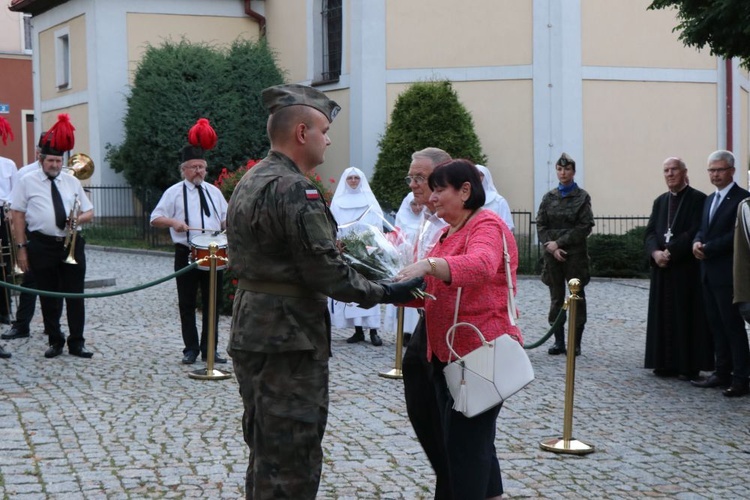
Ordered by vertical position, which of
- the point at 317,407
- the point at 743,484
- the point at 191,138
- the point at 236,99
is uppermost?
the point at 236,99

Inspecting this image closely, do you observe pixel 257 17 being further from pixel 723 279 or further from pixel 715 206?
pixel 723 279

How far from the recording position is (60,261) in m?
10.2

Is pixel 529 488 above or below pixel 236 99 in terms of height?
below

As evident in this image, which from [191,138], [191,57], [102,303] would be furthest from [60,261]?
[191,57]

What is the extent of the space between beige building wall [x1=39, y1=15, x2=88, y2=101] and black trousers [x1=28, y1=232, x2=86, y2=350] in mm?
20328

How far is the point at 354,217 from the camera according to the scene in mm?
11570

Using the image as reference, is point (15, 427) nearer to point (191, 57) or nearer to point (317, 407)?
point (317, 407)

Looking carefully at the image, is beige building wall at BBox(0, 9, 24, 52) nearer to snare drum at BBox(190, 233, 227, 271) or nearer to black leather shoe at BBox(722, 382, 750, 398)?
snare drum at BBox(190, 233, 227, 271)

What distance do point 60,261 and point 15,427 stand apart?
10.5 ft

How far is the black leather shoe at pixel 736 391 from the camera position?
883 cm

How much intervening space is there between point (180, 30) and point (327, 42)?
519 cm

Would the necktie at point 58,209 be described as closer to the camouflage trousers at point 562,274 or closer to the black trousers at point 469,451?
the camouflage trousers at point 562,274

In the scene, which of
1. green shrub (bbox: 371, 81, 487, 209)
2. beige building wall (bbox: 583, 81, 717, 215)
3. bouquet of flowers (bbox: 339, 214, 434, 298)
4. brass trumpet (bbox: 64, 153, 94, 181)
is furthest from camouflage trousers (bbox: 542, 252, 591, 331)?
beige building wall (bbox: 583, 81, 717, 215)

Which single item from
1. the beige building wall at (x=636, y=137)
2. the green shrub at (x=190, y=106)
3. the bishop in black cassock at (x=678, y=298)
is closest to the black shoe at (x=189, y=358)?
the bishop in black cassock at (x=678, y=298)
